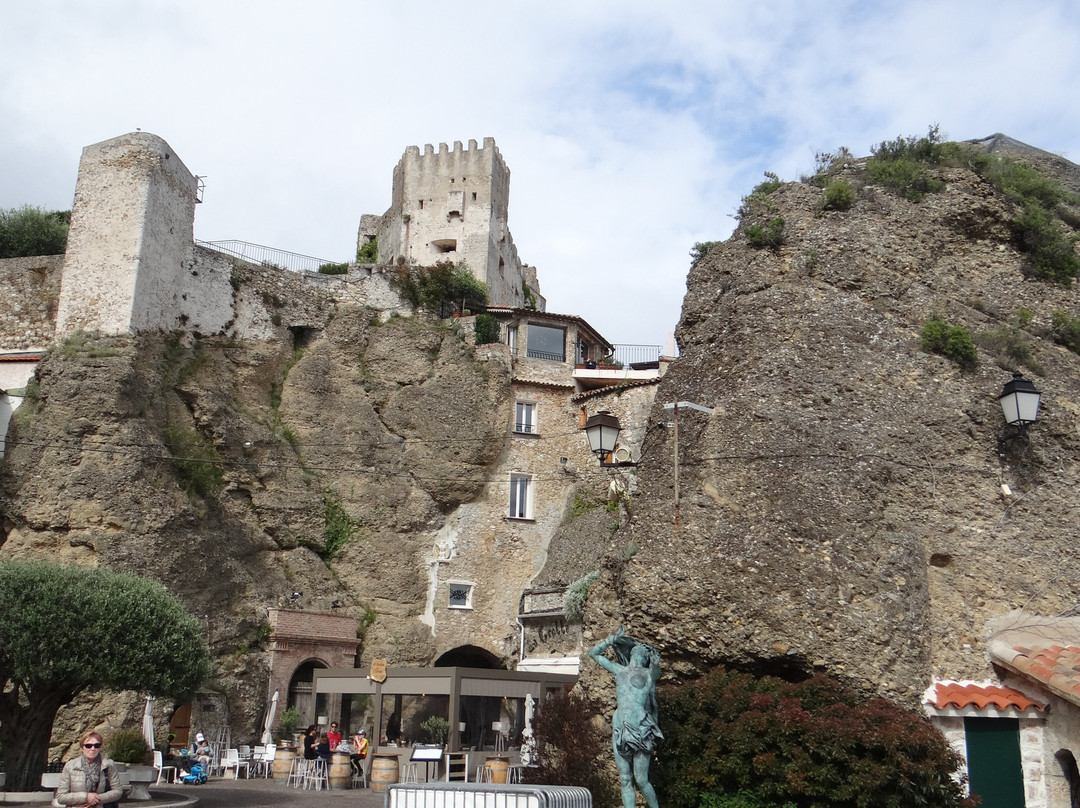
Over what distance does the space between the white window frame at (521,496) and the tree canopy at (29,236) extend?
18.8 metres

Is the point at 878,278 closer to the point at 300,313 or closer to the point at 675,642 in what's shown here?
the point at 675,642

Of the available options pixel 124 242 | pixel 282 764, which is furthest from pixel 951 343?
pixel 124 242

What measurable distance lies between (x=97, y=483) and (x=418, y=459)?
10316mm

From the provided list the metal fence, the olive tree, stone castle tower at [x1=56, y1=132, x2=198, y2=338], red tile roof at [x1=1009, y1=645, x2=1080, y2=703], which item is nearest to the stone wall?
stone castle tower at [x1=56, y1=132, x2=198, y2=338]

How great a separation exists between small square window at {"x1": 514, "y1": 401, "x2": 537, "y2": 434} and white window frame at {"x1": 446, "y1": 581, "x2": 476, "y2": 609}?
550cm

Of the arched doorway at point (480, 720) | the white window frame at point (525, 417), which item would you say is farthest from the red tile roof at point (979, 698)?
the white window frame at point (525, 417)

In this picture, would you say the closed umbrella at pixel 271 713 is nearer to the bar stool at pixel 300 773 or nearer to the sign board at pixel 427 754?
the bar stool at pixel 300 773

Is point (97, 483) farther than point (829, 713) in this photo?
Yes

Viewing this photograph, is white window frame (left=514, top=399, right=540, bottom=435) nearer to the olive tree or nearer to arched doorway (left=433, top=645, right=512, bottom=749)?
arched doorway (left=433, top=645, right=512, bottom=749)

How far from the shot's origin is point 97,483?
78.0 feet

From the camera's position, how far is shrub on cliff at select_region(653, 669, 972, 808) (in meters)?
8.69

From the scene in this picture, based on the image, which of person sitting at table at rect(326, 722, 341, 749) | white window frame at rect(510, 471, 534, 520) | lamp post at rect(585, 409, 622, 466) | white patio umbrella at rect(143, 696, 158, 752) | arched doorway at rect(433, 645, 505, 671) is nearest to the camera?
lamp post at rect(585, 409, 622, 466)

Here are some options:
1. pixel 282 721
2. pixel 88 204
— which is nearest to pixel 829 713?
pixel 282 721

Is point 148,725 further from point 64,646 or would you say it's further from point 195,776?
point 64,646
